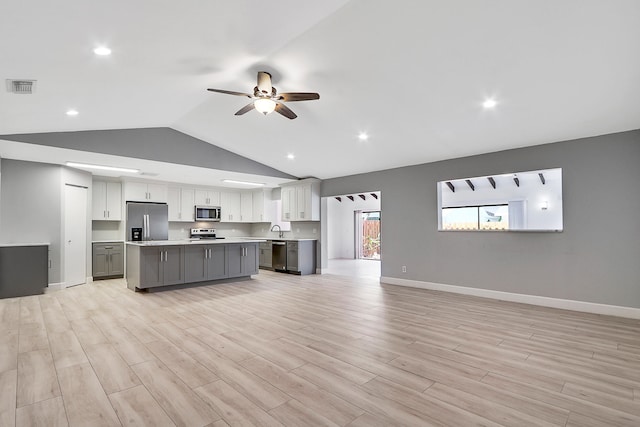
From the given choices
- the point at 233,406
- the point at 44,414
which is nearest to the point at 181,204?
the point at 44,414

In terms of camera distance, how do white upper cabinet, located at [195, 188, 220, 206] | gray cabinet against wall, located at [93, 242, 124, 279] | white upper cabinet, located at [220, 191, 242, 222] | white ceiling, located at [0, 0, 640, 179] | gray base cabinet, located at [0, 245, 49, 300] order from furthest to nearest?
1. white upper cabinet, located at [220, 191, 242, 222]
2. white upper cabinet, located at [195, 188, 220, 206]
3. gray cabinet against wall, located at [93, 242, 124, 279]
4. gray base cabinet, located at [0, 245, 49, 300]
5. white ceiling, located at [0, 0, 640, 179]

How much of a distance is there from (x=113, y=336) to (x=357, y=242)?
9913 millimetres

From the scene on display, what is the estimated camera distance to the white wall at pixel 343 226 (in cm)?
1223

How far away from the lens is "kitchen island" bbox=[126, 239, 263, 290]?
550cm

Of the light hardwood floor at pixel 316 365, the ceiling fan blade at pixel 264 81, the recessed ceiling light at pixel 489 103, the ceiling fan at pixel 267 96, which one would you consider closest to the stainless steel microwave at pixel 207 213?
the light hardwood floor at pixel 316 365

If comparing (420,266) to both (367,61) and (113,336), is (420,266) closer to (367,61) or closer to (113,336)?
(367,61)

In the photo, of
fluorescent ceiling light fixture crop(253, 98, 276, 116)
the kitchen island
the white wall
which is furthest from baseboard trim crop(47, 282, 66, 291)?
the white wall

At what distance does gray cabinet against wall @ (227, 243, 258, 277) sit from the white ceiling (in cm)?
288

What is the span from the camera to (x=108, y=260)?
7000mm

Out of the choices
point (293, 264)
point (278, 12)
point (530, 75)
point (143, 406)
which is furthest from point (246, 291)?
point (530, 75)

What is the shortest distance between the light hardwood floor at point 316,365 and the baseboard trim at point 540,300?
199 mm

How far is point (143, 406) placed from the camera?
202 cm

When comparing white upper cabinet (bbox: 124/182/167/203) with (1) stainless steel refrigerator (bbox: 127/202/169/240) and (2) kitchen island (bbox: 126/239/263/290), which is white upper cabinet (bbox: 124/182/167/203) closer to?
(1) stainless steel refrigerator (bbox: 127/202/169/240)

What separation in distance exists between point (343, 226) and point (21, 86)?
10436 mm
